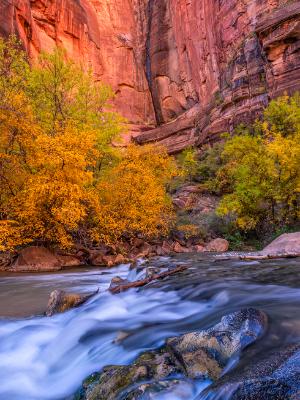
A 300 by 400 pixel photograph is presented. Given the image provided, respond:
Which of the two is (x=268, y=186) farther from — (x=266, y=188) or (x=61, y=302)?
(x=61, y=302)

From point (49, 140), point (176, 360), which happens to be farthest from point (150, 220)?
point (176, 360)

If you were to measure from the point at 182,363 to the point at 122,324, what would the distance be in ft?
5.86

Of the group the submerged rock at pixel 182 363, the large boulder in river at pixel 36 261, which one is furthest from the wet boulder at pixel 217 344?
the large boulder in river at pixel 36 261

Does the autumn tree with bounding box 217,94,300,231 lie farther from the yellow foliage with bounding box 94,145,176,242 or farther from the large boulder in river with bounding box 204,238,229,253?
the yellow foliage with bounding box 94,145,176,242

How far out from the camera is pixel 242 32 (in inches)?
1633

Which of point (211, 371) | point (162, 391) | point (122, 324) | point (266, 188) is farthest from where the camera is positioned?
point (266, 188)

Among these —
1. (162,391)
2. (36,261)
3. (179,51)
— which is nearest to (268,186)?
(36,261)

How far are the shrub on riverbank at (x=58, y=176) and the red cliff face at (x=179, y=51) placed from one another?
70.6 ft

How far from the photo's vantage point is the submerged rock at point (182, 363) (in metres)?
2.48

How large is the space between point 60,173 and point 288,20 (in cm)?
2991

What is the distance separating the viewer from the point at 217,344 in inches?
106

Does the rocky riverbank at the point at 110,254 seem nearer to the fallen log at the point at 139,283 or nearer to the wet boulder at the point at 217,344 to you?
the fallen log at the point at 139,283

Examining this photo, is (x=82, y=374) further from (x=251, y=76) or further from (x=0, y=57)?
(x=251, y=76)

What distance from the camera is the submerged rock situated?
248 cm
